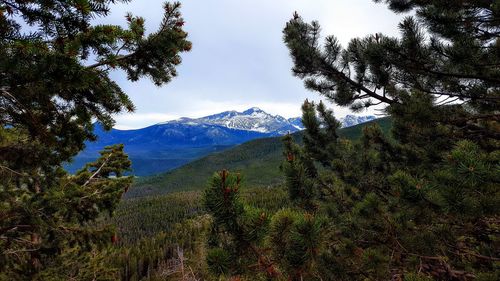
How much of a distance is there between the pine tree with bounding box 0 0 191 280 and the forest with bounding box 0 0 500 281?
20mm

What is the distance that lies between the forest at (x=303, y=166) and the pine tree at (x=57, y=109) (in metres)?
0.02

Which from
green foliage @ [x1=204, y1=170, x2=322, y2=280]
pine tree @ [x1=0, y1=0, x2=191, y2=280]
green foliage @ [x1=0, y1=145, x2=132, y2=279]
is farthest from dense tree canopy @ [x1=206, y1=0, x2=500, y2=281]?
green foliage @ [x1=0, y1=145, x2=132, y2=279]

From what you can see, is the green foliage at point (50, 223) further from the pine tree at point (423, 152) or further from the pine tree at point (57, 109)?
the pine tree at point (423, 152)

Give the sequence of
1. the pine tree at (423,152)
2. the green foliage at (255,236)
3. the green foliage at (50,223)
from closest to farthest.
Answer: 1. the green foliage at (255,236)
2. the pine tree at (423,152)
3. the green foliage at (50,223)

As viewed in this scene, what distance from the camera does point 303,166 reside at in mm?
5137

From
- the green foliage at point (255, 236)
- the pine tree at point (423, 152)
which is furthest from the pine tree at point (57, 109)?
the pine tree at point (423, 152)

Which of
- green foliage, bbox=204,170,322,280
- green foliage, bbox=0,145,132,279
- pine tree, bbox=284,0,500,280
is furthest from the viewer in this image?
green foliage, bbox=0,145,132,279

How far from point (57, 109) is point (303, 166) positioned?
3741 millimetres

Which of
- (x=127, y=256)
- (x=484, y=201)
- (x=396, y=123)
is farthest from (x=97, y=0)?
(x=127, y=256)

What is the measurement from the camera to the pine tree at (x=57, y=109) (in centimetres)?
286

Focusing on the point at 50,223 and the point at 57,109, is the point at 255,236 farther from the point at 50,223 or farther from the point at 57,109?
the point at 50,223

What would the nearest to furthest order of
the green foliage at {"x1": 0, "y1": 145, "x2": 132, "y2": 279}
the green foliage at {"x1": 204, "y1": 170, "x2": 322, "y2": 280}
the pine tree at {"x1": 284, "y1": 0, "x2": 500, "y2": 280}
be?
the green foliage at {"x1": 204, "y1": 170, "x2": 322, "y2": 280} → the pine tree at {"x1": 284, "y1": 0, "x2": 500, "y2": 280} → the green foliage at {"x1": 0, "y1": 145, "x2": 132, "y2": 279}

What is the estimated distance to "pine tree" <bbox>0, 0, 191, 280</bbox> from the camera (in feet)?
9.38

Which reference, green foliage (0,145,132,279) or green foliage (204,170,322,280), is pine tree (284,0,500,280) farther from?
green foliage (0,145,132,279)
